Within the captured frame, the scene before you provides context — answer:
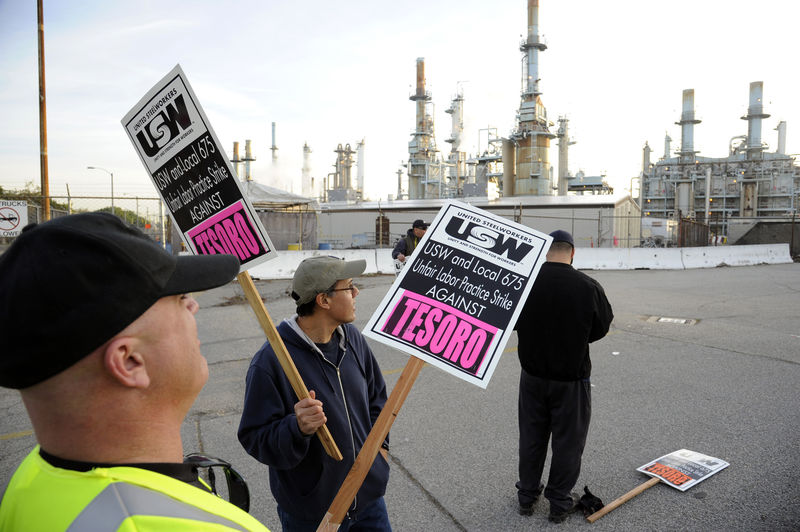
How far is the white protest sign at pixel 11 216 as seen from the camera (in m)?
12.1

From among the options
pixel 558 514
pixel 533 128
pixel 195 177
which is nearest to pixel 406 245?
pixel 558 514

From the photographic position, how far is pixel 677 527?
3.33m

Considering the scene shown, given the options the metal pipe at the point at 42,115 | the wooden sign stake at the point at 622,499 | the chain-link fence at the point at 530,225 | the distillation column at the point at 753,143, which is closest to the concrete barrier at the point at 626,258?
the chain-link fence at the point at 530,225

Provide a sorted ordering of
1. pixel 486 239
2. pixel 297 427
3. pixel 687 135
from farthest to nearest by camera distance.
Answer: pixel 687 135 → pixel 486 239 → pixel 297 427

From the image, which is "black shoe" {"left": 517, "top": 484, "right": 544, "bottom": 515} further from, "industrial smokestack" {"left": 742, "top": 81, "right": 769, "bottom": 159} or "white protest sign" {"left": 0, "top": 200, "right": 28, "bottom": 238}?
"industrial smokestack" {"left": 742, "top": 81, "right": 769, "bottom": 159}

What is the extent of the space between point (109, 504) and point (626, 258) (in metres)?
22.4

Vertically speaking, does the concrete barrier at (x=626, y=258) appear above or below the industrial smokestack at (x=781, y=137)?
below

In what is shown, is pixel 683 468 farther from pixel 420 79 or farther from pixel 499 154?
pixel 420 79

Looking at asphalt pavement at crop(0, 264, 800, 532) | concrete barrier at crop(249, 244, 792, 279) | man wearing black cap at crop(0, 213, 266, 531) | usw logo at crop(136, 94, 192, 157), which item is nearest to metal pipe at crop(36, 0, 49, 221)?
concrete barrier at crop(249, 244, 792, 279)

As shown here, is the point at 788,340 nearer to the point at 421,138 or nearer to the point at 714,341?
the point at 714,341

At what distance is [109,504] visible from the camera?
0.81 meters

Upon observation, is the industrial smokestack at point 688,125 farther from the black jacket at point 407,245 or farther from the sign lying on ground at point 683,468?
the sign lying on ground at point 683,468

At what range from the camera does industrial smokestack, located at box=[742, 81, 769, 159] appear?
57.8 meters

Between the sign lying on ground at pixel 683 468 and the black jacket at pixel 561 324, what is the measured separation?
3.73 ft
